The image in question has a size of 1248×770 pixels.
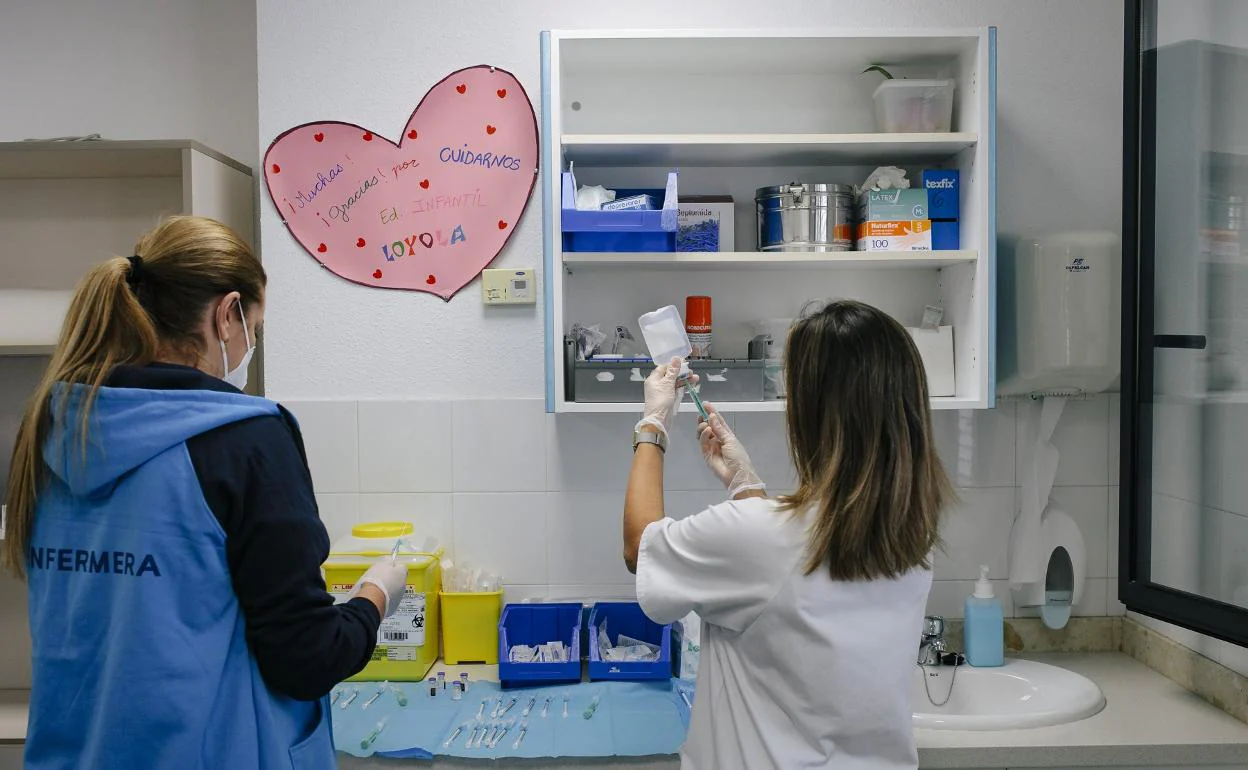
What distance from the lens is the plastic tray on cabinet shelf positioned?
2.09 meters

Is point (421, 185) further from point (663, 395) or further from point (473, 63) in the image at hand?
point (663, 395)

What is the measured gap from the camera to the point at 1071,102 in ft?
7.56

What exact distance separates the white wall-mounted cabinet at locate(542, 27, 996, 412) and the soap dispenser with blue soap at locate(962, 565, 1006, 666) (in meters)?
0.46

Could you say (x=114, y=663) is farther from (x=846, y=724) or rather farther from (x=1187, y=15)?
(x=1187, y=15)

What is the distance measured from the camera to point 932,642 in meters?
2.14

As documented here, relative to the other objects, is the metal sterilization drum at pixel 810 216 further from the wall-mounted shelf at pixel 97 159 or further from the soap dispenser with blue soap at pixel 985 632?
the wall-mounted shelf at pixel 97 159

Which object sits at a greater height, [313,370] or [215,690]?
[313,370]

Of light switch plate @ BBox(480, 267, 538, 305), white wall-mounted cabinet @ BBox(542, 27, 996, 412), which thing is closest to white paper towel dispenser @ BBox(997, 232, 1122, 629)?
→ white wall-mounted cabinet @ BBox(542, 27, 996, 412)

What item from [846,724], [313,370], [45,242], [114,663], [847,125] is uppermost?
[847,125]

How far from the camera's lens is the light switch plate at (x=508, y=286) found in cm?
228

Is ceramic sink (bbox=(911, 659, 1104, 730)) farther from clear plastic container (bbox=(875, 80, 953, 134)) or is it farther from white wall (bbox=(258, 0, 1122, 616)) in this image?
clear plastic container (bbox=(875, 80, 953, 134))

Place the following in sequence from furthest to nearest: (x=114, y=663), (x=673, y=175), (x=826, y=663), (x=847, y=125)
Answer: (x=847, y=125) → (x=673, y=175) → (x=826, y=663) → (x=114, y=663)

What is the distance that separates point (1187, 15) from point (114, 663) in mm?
2098

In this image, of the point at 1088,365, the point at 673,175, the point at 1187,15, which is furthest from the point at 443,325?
the point at 1187,15
